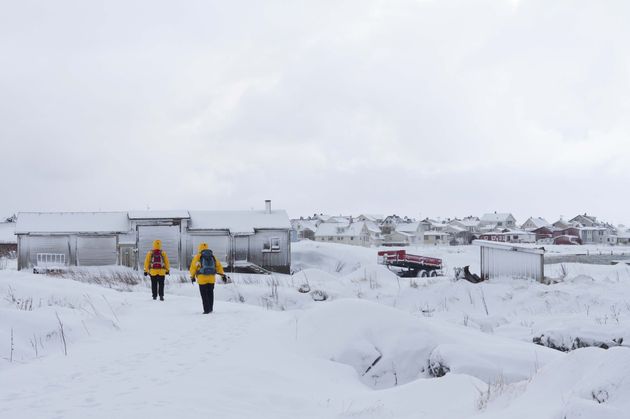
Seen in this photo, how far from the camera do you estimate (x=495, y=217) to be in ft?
400

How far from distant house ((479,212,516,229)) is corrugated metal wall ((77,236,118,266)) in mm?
95801

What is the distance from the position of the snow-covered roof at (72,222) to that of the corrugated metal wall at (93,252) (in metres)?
0.65

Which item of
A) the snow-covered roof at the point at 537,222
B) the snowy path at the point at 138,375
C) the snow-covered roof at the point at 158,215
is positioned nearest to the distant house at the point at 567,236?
the snow-covered roof at the point at 537,222

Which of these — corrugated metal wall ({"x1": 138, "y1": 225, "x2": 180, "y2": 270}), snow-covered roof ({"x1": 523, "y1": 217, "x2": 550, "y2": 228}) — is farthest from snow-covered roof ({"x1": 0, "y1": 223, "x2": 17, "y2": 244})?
snow-covered roof ({"x1": 523, "y1": 217, "x2": 550, "y2": 228})

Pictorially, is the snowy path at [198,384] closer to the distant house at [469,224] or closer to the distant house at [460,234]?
the distant house at [460,234]

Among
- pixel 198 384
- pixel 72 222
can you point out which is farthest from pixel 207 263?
pixel 72 222

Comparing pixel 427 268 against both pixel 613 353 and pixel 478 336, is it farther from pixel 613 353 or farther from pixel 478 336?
pixel 613 353

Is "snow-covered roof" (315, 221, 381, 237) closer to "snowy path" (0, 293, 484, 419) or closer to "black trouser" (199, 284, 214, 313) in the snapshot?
"black trouser" (199, 284, 214, 313)

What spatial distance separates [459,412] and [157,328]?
274 inches

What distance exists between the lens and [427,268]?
40094 mm

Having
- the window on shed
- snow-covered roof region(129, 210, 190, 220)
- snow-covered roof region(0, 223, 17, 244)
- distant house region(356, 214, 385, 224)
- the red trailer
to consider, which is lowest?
the red trailer

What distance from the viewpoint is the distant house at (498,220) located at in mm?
119444

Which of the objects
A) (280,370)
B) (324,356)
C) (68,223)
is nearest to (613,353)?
(280,370)

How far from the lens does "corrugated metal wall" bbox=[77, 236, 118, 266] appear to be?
38.1 meters
